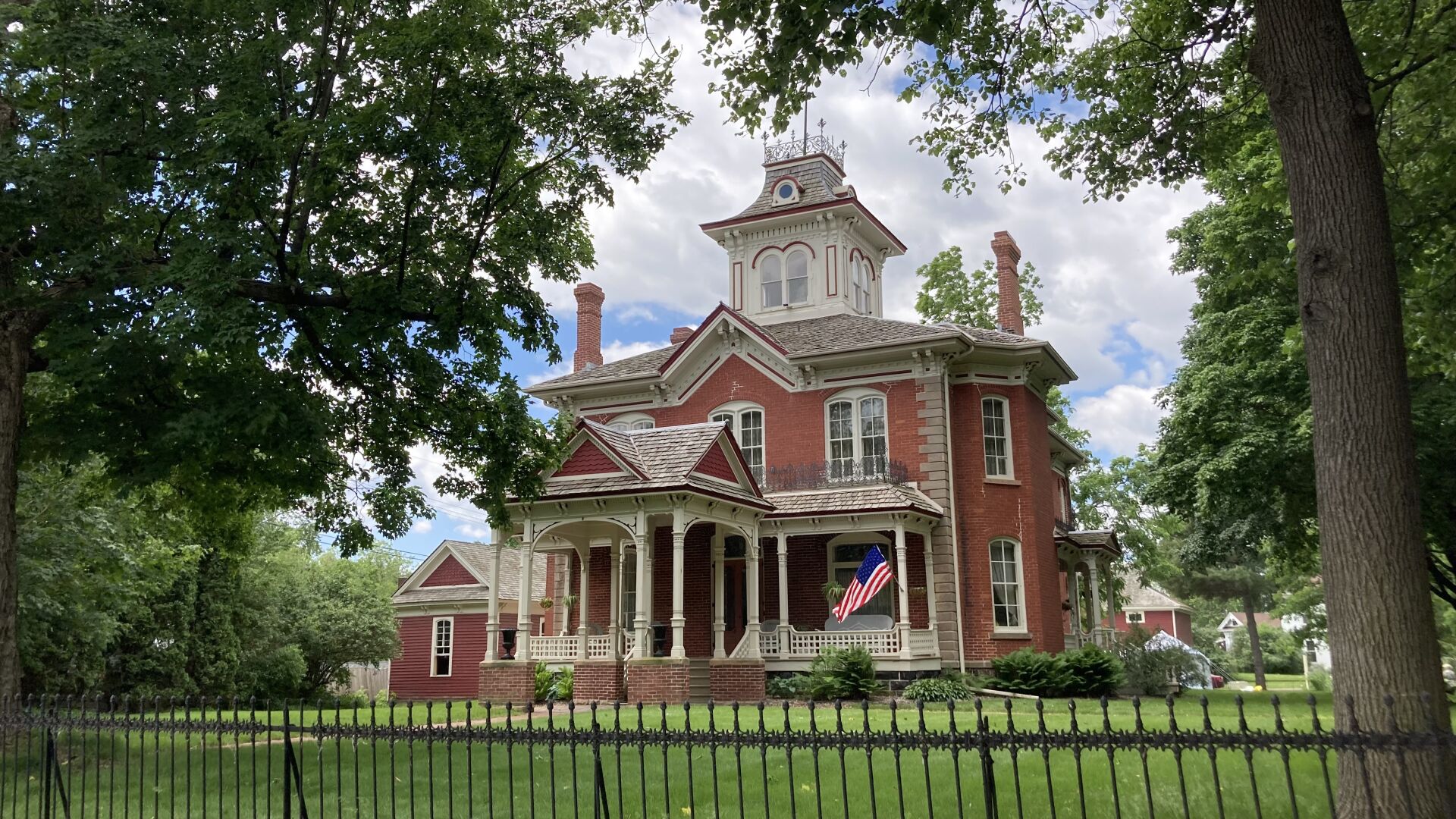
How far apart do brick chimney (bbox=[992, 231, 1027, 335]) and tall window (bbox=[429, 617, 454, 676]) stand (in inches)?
813

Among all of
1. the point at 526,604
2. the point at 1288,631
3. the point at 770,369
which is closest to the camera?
the point at 526,604

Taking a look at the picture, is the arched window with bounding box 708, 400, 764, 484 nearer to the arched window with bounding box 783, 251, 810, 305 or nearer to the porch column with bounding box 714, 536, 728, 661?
Answer: the porch column with bounding box 714, 536, 728, 661

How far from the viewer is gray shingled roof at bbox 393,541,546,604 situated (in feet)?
118

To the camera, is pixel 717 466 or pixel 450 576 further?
pixel 450 576

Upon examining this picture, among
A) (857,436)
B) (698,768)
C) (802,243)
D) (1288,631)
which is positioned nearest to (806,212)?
(802,243)

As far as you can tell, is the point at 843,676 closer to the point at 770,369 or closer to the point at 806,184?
the point at 770,369

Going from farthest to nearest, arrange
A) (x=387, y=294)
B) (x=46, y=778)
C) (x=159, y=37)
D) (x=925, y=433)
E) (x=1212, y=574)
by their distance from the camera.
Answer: (x=1212, y=574), (x=925, y=433), (x=387, y=294), (x=159, y=37), (x=46, y=778)

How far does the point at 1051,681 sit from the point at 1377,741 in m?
17.7

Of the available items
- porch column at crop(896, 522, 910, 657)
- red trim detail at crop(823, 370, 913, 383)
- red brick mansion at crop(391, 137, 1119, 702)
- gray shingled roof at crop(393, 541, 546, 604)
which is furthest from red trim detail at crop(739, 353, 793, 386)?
gray shingled roof at crop(393, 541, 546, 604)

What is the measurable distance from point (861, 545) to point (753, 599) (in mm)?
3847

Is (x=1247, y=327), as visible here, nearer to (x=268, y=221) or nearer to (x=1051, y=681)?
(x=1051, y=681)

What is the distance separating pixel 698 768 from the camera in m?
11.0

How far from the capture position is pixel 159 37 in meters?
11.1

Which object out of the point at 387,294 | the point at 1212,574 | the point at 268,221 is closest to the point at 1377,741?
the point at 387,294
